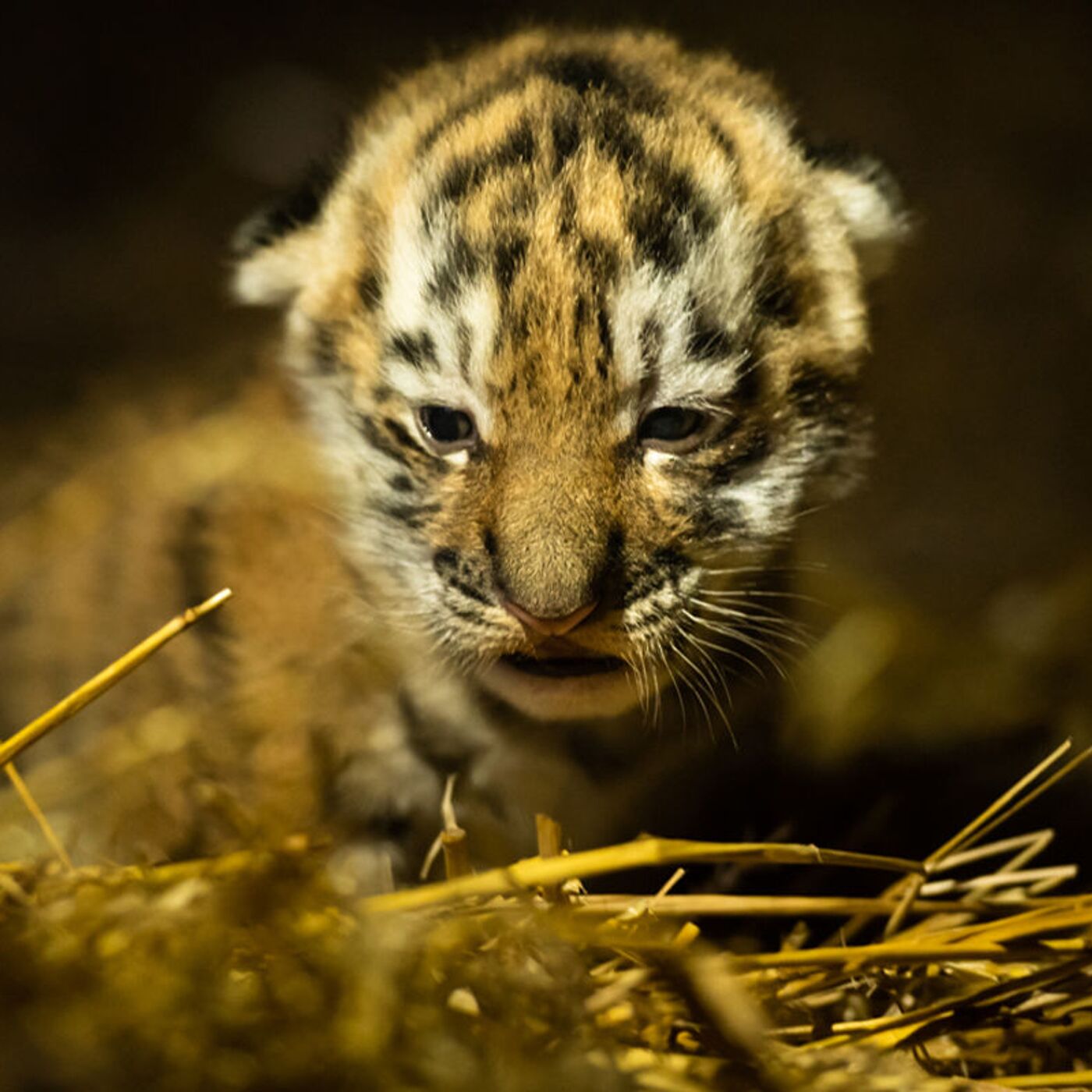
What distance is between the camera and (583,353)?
1.30 meters

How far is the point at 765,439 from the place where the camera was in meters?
1.44

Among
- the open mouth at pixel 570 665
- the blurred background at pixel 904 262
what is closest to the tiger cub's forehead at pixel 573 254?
the open mouth at pixel 570 665

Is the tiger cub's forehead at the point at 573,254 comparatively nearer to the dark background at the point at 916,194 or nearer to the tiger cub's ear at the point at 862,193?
the tiger cub's ear at the point at 862,193

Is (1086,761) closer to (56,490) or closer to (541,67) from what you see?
(541,67)

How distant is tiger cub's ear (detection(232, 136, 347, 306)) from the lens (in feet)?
5.40

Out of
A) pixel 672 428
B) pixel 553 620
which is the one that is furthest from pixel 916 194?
pixel 553 620

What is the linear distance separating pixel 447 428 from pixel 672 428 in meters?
0.27

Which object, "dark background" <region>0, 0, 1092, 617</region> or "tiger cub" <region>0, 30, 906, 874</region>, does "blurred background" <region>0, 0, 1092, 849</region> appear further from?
"tiger cub" <region>0, 30, 906, 874</region>

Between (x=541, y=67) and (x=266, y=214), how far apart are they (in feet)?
1.46

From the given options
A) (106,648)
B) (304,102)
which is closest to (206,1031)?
(106,648)

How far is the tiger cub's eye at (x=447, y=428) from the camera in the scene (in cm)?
140

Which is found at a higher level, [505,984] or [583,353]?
[583,353]

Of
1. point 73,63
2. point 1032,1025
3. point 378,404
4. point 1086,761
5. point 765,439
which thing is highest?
point 73,63

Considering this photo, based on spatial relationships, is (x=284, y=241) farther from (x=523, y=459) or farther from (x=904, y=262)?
(x=904, y=262)
